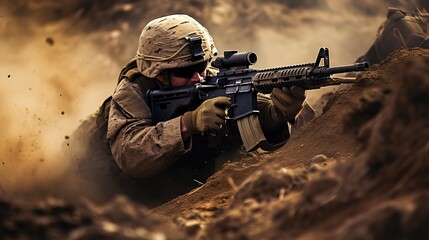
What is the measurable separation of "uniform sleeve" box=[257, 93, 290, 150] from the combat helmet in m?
0.52

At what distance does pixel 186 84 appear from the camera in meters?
6.68

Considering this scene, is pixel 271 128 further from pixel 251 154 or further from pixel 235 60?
pixel 235 60

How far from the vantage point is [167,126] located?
257 inches

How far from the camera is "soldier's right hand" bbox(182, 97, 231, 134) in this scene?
6.28 meters

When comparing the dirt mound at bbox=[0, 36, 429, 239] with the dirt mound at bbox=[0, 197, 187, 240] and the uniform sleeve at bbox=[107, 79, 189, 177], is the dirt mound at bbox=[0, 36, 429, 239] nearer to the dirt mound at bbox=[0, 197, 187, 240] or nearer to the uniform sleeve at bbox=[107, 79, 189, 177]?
the dirt mound at bbox=[0, 197, 187, 240]

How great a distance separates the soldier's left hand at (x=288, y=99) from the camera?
605 centimetres

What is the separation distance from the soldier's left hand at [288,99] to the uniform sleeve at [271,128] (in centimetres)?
37

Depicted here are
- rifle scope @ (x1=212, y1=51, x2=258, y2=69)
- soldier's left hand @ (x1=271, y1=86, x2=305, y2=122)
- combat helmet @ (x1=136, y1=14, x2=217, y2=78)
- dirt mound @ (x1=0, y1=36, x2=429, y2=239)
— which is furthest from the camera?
combat helmet @ (x1=136, y1=14, x2=217, y2=78)

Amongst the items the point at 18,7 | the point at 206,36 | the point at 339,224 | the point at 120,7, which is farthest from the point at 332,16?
the point at 339,224

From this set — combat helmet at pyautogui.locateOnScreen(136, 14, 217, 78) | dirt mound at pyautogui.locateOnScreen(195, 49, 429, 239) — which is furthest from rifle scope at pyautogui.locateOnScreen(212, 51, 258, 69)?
dirt mound at pyautogui.locateOnScreen(195, 49, 429, 239)

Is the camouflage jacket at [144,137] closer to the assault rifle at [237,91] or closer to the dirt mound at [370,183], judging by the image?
the assault rifle at [237,91]

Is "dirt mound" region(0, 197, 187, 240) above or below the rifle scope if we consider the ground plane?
below

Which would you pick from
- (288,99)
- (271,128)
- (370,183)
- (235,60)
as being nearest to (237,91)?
(235,60)

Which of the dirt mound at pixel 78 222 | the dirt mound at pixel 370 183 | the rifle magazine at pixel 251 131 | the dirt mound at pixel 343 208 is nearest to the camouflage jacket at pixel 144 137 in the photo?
the rifle magazine at pixel 251 131
